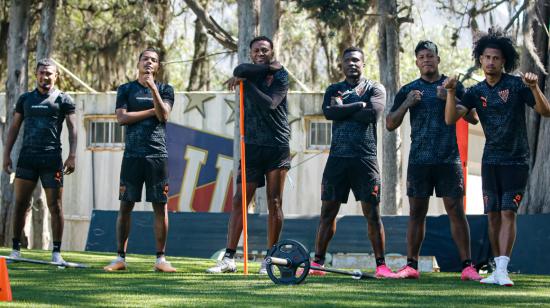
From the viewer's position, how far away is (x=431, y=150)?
10844mm

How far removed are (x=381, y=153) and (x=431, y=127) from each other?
13.5 metres

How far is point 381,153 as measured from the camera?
24344 mm

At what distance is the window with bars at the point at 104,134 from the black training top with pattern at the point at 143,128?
14.8m

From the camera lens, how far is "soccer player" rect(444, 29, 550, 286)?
10281 mm

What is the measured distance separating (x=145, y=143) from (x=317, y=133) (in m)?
13.7

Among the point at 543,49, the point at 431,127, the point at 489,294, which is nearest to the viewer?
the point at 489,294

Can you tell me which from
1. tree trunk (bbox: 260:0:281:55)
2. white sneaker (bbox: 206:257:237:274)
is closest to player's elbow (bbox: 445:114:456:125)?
white sneaker (bbox: 206:257:237:274)

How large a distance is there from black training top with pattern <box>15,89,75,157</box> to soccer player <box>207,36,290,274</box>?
2.05 meters

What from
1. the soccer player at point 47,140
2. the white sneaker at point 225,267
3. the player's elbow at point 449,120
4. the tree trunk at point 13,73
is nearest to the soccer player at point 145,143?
the white sneaker at point 225,267

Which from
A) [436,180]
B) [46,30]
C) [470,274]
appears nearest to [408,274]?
[470,274]

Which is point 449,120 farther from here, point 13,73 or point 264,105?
point 13,73

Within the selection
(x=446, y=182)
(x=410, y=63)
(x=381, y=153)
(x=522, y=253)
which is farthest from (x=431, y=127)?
(x=410, y=63)

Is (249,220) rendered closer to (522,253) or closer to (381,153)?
(522,253)

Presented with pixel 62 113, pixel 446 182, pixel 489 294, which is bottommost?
pixel 489 294
